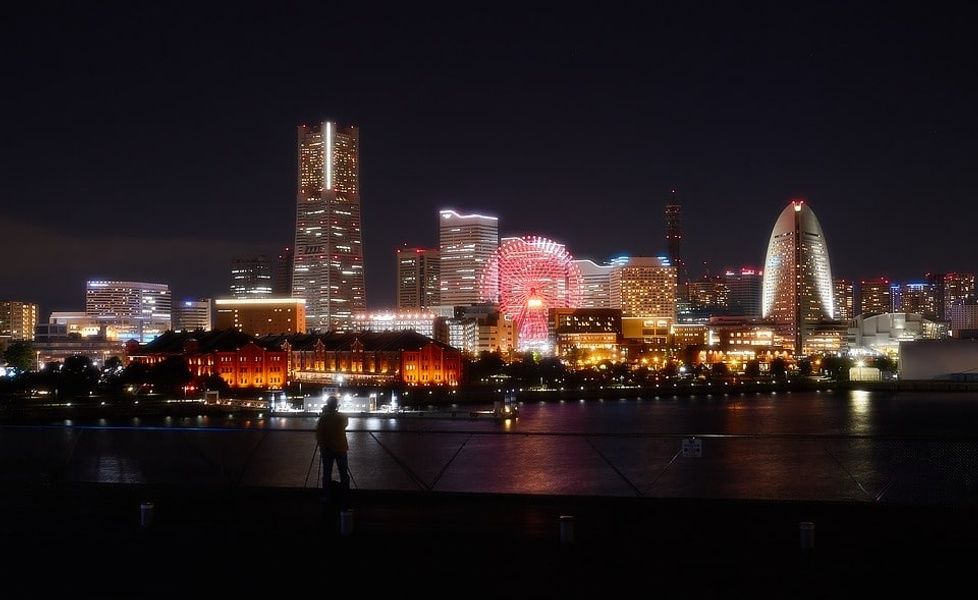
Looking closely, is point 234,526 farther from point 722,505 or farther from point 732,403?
point 732,403

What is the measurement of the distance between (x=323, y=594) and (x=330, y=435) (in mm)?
4459

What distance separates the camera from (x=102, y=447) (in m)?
49.2

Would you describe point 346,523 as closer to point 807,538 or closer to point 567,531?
point 567,531

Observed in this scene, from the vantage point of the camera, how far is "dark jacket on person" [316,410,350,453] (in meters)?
13.4

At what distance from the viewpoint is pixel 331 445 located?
13.4m

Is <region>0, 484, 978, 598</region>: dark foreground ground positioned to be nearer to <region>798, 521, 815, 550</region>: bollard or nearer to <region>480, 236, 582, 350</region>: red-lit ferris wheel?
<region>798, 521, 815, 550</region>: bollard

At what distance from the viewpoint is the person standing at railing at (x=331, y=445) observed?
13.3 meters

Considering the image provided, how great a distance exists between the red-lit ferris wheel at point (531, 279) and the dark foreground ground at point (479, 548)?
299ft

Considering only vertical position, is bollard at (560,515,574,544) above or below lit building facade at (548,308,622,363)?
below

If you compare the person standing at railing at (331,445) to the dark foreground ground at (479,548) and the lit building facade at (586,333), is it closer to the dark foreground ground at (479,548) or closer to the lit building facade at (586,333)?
the dark foreground ground at (479,548)

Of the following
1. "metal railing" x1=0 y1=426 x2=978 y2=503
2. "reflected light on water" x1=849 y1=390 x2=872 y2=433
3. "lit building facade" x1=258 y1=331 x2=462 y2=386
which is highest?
"lit building facade" x1=258 y1=331 x2=462 y2=386

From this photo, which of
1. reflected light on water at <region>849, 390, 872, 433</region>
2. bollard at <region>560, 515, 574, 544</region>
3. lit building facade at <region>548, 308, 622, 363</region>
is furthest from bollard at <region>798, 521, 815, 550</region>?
lit building facade at <region>548, 308, 622, 363</region>

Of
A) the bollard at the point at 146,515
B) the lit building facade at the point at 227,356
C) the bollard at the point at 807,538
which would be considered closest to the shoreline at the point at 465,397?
the lit building facade at the point at 227,356

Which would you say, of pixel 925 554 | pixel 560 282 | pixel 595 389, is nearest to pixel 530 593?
pixel 925 554
